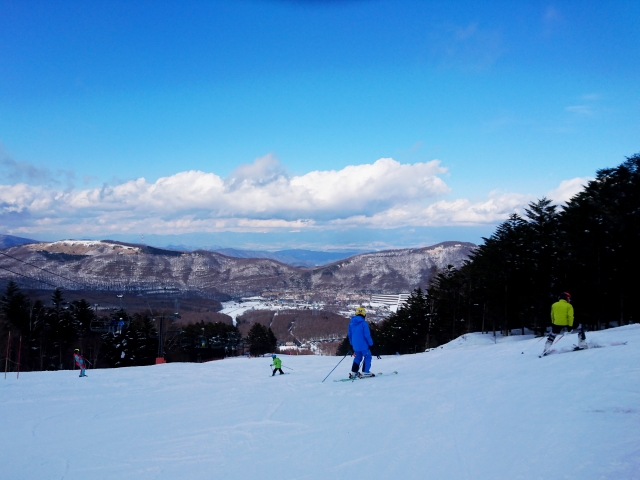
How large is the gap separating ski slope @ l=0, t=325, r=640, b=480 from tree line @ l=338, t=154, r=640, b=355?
18288mm

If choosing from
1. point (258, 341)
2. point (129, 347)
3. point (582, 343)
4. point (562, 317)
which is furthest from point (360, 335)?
point (258, 341)

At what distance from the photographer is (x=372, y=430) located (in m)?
6.79

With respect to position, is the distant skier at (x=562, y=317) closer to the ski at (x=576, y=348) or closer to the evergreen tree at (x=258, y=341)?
the ski at (x=576, y=348)

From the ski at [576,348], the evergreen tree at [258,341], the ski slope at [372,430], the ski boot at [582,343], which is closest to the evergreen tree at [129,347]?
the evergreen tree at [258,341]

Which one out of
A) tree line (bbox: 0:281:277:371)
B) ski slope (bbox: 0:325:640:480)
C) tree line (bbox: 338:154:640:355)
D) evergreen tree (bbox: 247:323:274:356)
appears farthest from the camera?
evergreen tree (bbox: 247:323:274:356)

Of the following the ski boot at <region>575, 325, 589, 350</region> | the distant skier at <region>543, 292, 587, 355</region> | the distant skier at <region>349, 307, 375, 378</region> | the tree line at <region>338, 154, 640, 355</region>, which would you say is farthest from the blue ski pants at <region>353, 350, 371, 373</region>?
the tree line at <region>338, 154, 640, 355</region>

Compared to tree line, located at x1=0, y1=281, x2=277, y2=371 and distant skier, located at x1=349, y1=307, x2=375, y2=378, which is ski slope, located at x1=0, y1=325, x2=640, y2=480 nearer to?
distant skier, located at x1=349, y1=307, x2=375, y2=378

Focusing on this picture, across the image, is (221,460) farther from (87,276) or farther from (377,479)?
(87,276)

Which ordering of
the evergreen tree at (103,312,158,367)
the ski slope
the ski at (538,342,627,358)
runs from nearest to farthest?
the ski slope → the ski at (538,342,627,358) → the evergreen tree at (103,312,158,367)

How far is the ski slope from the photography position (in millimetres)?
5098

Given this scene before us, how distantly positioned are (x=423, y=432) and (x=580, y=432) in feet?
6.50

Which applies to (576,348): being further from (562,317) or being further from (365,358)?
(365,358)

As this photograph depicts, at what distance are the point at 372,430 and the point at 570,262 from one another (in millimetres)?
27692

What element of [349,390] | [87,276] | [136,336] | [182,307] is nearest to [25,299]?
[136,336]
